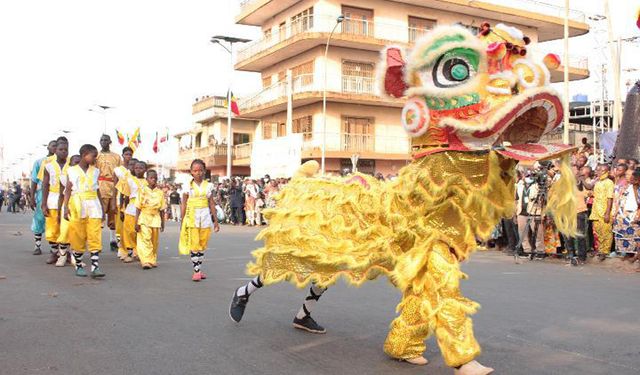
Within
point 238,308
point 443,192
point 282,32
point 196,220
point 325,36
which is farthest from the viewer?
point 282,32

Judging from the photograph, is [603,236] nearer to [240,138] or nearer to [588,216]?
[588,216]

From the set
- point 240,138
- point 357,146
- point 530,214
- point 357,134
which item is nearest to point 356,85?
point 357,134

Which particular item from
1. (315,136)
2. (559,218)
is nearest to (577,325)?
(559,218)

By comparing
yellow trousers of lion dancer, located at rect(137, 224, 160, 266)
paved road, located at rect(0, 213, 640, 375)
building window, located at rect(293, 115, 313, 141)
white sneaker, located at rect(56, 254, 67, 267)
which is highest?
building window, located at rect(293, 115, 313, 141)

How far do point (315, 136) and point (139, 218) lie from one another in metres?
21.7

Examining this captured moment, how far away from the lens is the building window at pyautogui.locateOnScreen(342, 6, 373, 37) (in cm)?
3088

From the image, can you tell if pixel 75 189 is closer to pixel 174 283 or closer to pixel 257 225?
pixel 174 283

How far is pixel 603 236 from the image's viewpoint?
11.5m

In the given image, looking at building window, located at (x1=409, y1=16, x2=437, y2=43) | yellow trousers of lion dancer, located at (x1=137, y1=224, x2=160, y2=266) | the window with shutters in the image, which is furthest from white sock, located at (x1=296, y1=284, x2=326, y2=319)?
the window with shutters

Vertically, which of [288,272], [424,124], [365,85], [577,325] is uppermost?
[365,85]

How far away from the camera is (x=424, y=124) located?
4.24 m

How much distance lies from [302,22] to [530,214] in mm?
21631

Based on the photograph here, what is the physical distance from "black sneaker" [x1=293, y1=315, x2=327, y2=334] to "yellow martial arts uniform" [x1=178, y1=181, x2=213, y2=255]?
11.9ft

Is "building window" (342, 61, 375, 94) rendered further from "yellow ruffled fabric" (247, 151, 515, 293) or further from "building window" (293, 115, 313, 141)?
"yellow ruffled fabric" (247, 151, 515, 293)
